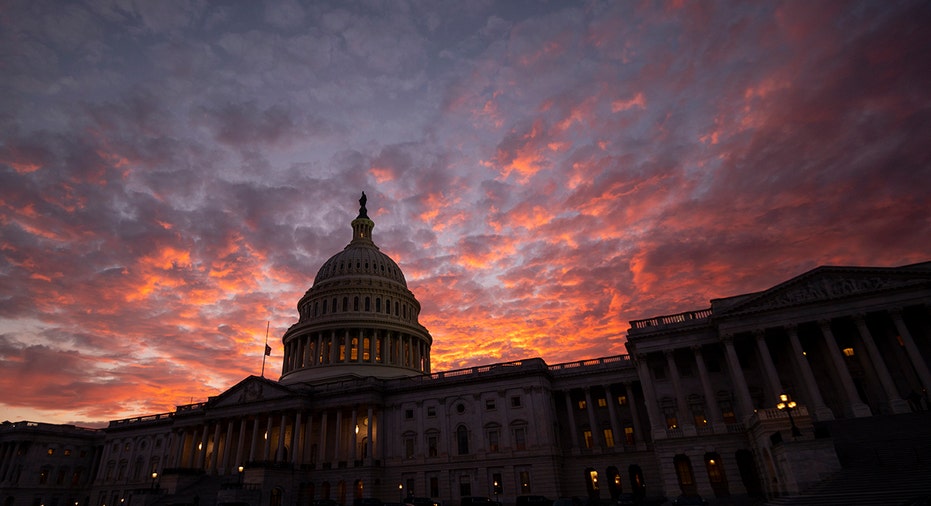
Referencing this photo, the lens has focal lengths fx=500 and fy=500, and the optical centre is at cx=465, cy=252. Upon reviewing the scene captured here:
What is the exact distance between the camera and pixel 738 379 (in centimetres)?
4269

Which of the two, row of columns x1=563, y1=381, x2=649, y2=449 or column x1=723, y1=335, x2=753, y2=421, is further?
row of columns x1=563, y1=381, x2=649, y2=449

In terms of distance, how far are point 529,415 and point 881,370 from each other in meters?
30.9

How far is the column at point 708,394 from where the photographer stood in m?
43.0

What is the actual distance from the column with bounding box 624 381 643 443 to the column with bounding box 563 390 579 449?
619 cm

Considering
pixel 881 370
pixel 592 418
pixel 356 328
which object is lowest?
pixel 881 370

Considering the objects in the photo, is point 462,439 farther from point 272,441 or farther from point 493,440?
point 272,441

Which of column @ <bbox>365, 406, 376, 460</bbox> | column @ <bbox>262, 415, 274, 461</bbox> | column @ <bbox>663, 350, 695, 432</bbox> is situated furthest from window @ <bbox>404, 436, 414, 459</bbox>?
column @ <bbox>663, 350, 695, 432</bbox>

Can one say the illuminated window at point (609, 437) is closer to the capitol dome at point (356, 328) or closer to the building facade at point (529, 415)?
the building facade at point (529, 415)

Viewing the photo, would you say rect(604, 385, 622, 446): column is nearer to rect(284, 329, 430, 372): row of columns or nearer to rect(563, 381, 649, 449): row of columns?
rect(563, 381, 649, 449): row of columns

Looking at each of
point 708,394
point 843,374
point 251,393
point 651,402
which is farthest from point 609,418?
point 251,393

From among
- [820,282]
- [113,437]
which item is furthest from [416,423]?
[113,437]

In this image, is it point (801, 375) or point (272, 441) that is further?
point (272, 441)

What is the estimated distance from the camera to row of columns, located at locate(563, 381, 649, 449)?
53656 millimetres

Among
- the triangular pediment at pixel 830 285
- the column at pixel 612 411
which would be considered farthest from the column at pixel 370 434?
the triangular pediment at pixel 830 285
